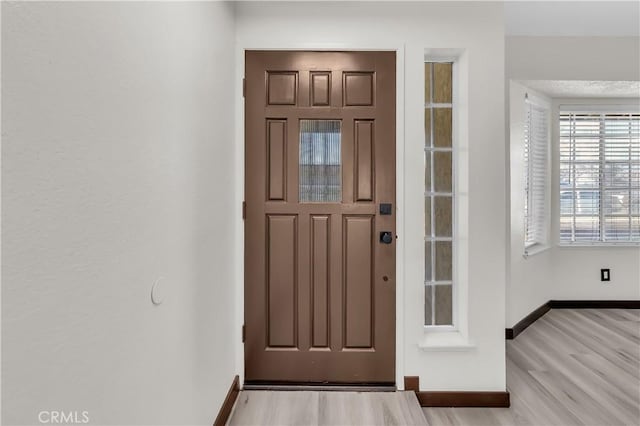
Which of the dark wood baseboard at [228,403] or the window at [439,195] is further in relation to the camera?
the window at [439,195]

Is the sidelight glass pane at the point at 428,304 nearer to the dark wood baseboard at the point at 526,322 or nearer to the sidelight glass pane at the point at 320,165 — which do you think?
the sidelight glass pane at the point at 320,165

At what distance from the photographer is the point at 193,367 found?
5.04ft

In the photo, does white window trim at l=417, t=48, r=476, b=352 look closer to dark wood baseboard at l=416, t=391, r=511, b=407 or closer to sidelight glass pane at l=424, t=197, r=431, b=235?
sidelight glass pane at l=424, t=197, r=431, b=235

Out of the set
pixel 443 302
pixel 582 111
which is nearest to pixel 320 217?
pixel 443 302

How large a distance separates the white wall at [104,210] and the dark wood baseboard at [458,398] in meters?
1.30

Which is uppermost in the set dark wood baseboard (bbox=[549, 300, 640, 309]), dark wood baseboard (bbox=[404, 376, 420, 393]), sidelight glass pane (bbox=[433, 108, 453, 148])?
sidelight glass pane (bbox=[433, 108, 453, 148])

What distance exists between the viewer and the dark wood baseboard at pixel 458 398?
2211 mm

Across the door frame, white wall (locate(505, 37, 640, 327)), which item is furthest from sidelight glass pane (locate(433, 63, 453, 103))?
white wall (locate(505, 37, 640, 327))

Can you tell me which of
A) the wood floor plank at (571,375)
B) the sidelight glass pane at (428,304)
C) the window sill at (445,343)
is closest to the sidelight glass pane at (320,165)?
Answer: the sidelight glass pane at (428,304)

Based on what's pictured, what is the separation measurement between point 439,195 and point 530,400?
56.3 inches

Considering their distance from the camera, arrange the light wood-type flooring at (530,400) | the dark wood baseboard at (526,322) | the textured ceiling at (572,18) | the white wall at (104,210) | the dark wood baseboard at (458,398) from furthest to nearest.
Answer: the dark wood baseboard at (526,322)
the textured ceiling at (572,18)
the dark wood baseboard at (458,398)
the light wood-type flooring at (530,400)
the white wall at (104,210)

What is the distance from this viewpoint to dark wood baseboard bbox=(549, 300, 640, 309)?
388 centimetres

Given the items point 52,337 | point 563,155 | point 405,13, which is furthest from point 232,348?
point 563,155

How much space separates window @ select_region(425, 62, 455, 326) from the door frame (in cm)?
23
